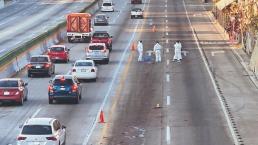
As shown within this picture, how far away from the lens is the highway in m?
35.6

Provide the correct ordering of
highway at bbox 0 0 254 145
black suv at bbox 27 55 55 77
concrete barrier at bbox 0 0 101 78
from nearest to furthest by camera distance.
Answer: highway at bbox 0 0 254 145, black suv at bbox 27 55 55 77, concrete barrier at bbox 0 0 101 78

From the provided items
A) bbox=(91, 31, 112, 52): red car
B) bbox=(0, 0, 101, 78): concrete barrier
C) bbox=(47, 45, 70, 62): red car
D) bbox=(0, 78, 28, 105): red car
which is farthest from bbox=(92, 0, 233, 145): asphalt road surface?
bbox=(0, 0, 101, 78): concrete barrier

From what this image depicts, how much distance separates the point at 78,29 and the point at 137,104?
39.3m

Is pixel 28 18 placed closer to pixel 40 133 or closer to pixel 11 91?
pixel 11 91

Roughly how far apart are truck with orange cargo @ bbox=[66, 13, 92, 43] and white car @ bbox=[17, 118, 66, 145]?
173 feet

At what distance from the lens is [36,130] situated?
2973 centimetres

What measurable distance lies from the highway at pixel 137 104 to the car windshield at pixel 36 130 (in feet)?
13.2

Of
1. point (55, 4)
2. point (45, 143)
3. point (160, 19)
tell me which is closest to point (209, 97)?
point (45, 143)

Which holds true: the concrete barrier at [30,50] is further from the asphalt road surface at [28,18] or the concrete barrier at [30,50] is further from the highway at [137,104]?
the asphalt road surface at [28,18]

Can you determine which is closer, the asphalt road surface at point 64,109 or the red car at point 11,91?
the asphalt road surface at point 64,109

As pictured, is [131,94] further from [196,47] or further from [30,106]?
[196,47]

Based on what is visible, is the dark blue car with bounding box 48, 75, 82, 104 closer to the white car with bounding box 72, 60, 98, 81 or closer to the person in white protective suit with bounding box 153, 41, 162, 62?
the white car with bounding box 72, 60, 98, 81

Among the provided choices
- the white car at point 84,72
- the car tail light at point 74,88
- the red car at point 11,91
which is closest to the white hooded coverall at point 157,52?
the white car at point 84,72

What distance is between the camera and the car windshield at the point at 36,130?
2966 cm
